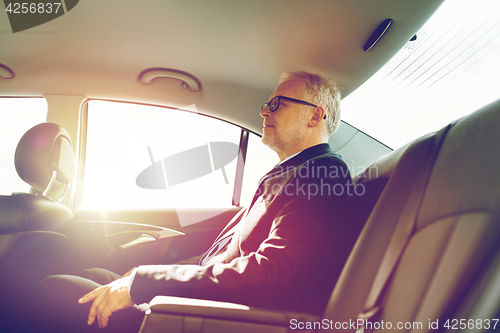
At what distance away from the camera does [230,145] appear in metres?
2.57

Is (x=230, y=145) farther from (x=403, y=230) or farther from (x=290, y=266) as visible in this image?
(x=403, y=230)

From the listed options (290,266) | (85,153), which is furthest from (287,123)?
(85,153)

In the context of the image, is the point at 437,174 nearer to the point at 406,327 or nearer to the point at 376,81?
the point at 406,327

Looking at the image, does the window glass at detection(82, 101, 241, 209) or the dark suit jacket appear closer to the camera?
the dark suit jacket

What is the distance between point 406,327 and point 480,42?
1197mm

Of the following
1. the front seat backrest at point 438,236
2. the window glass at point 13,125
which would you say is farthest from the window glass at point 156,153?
the front seat backrest at point 438,236

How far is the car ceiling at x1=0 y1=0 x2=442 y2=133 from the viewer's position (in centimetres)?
132

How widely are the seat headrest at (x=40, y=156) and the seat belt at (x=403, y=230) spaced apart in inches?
63.3

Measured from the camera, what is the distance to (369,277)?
672 mm

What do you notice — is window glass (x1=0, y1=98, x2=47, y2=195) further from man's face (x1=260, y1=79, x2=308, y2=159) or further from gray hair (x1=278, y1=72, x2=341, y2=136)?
gray hair (x1=278, y1=72, x2=341, y2=136)

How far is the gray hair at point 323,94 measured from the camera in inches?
59.9

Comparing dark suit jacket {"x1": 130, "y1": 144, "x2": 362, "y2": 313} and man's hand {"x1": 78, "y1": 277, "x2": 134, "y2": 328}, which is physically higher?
dark suit jacket {"x1": 130, "y1": 144, "x2": 362, "y2": 313}

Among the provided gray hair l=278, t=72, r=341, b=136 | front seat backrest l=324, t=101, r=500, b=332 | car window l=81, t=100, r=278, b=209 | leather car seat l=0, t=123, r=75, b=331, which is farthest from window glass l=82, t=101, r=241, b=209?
front seat backrest l=324, t=101, r=500, b=332

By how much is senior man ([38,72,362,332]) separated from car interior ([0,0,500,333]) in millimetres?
54
